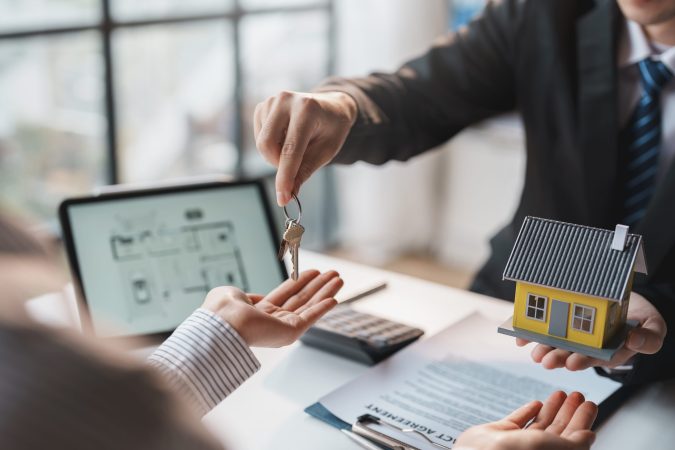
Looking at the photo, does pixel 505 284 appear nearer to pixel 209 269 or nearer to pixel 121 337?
pixel 209 269

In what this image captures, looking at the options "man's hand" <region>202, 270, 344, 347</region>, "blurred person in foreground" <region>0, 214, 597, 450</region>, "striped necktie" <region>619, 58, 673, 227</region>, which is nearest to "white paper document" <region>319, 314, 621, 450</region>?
"man's hand" <region>202, 270, 344, 347</region>

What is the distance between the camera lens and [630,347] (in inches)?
36.1

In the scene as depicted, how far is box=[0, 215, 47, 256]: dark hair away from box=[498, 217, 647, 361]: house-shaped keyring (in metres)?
0.51

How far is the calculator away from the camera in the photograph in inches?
47.4

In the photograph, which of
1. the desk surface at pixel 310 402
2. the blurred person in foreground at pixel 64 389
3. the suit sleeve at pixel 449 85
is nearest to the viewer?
the blurred person in foreground at pixel 64 389

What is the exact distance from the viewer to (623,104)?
1482 mm

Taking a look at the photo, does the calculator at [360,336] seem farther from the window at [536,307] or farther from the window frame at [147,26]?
the window frame at [147,26]

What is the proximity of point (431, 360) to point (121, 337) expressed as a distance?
455 millimetres

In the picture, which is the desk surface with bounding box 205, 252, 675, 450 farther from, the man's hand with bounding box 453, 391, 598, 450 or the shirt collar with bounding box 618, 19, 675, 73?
the shirt collar with bounding box 618, 19, 675, 73

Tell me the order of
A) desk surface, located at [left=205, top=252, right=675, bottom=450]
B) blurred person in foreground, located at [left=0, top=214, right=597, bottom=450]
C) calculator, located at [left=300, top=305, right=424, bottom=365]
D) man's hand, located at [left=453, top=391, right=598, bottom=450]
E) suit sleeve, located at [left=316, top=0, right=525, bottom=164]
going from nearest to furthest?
blurred person in foreground, located at [left=0, top=214, right=597, bottom=450]
man's hand, located at [left=453, top=391, right=598, bottom=450]
desk surface, located at [left=205, top=252, right=675, bottom=450]
calculator, located at [left=300, top=305, right=424, bottom=365]
suit sleeve, located at [left=316, top=0, right=525, bottom=164]

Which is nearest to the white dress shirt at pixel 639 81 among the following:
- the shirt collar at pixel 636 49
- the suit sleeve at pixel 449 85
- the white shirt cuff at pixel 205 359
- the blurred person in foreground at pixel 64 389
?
the shirt collar at pixel 636 49

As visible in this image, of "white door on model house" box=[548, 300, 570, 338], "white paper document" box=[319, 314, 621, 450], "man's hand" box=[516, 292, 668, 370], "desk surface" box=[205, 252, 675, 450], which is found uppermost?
"white door on model house" box=[548, 300, 570, 338]

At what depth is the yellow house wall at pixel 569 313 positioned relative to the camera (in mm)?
849

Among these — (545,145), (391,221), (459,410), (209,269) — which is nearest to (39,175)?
(391,221)
